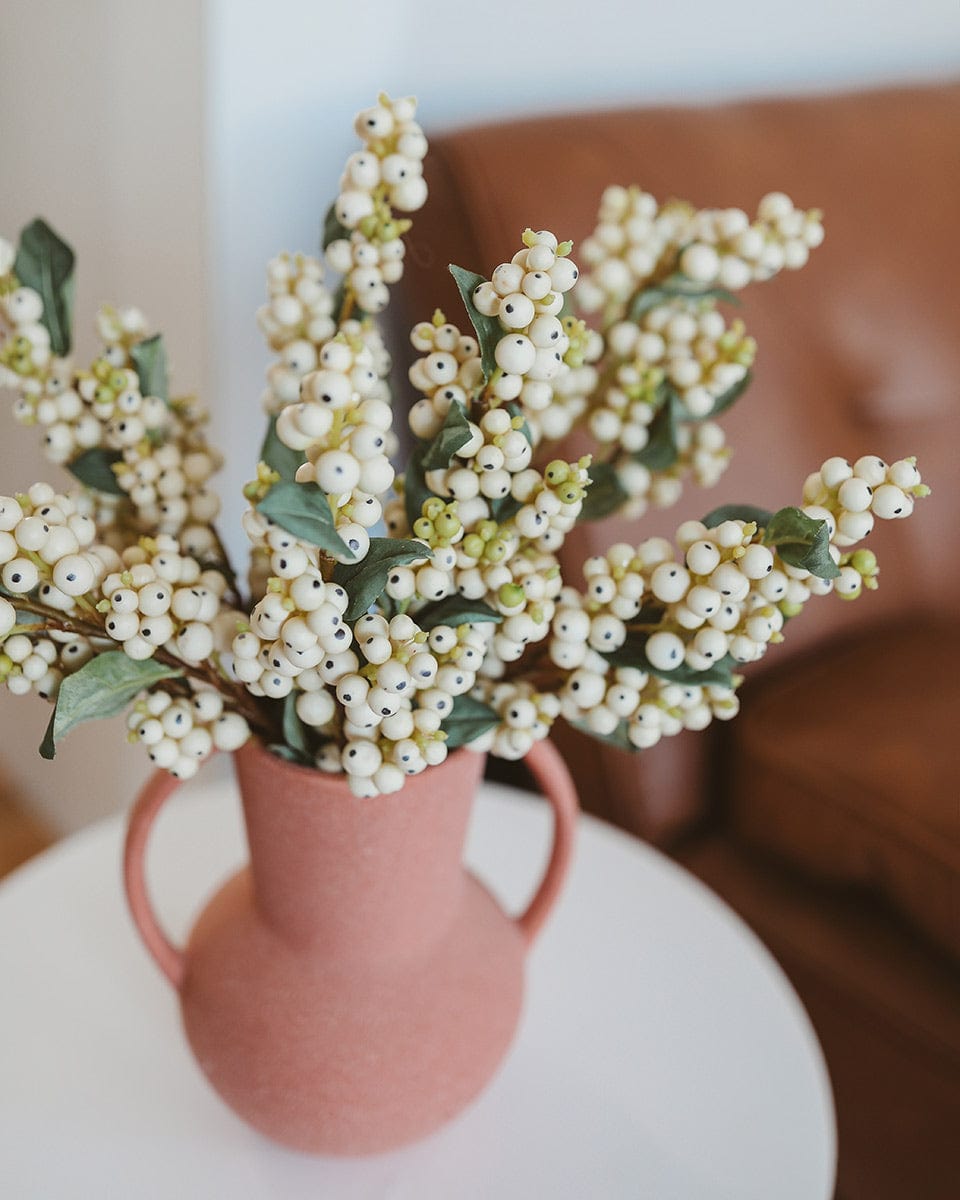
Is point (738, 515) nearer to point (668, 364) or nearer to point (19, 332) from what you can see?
point (668, 364)

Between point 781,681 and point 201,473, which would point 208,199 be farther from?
point 781,681

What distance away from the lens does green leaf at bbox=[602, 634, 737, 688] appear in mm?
455

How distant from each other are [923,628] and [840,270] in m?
0.33

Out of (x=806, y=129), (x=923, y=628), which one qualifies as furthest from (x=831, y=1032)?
(x=806, y=129)

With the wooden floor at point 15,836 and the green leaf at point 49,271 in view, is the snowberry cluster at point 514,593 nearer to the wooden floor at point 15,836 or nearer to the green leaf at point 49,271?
the green leaf at point 49,271

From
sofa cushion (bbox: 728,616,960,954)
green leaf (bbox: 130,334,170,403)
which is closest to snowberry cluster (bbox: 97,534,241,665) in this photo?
green leaf (bbox: 130,334,170,403)

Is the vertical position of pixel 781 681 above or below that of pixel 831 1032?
above

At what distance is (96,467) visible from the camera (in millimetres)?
522

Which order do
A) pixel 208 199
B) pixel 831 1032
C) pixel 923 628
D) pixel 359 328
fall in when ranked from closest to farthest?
pixel 359 328 < pixel 208 199 < pixel 831 1032 < pixel 923 628

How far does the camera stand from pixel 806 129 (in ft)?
3.15

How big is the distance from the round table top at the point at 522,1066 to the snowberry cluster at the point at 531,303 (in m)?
0.45

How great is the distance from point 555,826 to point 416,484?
238 millimetres

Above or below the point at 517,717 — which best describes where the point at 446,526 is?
above

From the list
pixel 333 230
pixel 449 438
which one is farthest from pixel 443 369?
pixel 333 230
